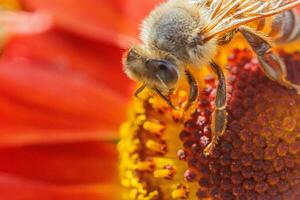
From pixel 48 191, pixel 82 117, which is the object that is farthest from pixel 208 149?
pixel 82 117

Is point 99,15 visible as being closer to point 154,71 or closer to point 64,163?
point 64,163

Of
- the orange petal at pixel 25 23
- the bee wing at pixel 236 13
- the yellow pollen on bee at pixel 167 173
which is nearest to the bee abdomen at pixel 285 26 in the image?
the bee wing at pixel 236 13

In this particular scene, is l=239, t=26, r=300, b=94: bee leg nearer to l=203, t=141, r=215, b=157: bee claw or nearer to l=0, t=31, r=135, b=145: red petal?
l=203, t=141, r=215, b=157: bee claw

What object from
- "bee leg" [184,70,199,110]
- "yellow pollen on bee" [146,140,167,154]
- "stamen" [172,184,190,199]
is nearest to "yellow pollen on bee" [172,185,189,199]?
"stamen" [172,184,190,199]

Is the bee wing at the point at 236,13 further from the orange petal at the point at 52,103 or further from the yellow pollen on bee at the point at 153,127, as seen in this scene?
the orange petal at the point at 52,103

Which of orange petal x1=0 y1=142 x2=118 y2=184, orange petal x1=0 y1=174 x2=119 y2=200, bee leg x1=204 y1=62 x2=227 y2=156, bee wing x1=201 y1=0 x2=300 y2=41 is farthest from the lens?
orange petal x1=0 y1=142 x2=118 y2=184
